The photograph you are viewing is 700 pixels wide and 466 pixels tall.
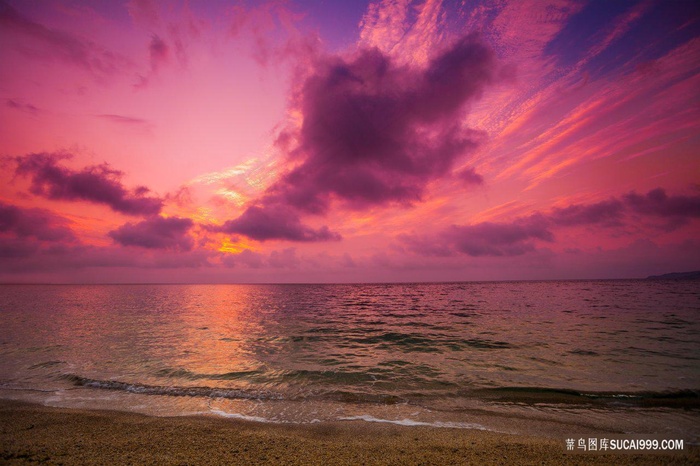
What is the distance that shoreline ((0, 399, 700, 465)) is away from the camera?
5.96 metres

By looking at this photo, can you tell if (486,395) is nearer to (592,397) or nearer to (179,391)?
(592,397)

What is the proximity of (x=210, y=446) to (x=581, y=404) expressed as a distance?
38.9 feet

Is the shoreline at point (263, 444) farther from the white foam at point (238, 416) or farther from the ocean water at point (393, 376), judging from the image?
the ocean water at point (393, 376)

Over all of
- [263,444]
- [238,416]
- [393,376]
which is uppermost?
[263,444]

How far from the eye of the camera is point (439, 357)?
1741 centimetres

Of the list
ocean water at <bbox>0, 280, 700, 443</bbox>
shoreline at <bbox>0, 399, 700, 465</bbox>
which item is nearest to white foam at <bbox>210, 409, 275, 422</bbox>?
ocean water at <bbox>0, 280, 700, 443</bbox>

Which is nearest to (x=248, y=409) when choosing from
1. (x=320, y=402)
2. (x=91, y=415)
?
(x=320, y=402)

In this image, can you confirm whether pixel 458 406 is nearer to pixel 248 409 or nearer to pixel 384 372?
pixel 384 372

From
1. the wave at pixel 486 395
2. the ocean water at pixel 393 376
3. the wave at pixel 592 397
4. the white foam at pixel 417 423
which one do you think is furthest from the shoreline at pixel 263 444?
the wave at pixel 592 397

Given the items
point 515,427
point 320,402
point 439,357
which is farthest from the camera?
point 439,357

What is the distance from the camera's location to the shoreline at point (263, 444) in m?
5.96

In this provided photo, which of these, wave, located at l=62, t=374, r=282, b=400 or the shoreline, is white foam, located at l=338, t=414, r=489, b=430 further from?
wave, located at l=62, t=374, r=282, b=400

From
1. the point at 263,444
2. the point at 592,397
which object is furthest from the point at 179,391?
the point at 592,397

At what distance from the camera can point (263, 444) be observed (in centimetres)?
663
